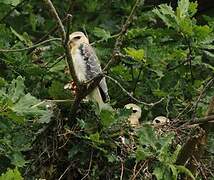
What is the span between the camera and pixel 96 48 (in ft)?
21.1

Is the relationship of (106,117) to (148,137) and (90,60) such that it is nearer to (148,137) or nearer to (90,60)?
(148,137)

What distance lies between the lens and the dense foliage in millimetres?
4875

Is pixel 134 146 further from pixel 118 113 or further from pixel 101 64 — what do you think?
pixel 101 64

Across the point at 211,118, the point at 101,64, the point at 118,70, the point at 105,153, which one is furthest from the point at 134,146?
the point at 101,64

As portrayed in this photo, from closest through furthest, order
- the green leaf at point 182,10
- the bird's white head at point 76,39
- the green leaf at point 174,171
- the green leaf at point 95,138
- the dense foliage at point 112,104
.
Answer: the green leaf at point 174,171
the dense foliage at point 112,104
the green leaf at point 95,138
the green leaf at point 182,10
the bird's white head at point 76,39

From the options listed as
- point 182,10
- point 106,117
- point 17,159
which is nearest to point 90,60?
point 182,10

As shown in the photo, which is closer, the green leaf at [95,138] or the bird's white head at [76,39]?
the green leaf at [95,138]

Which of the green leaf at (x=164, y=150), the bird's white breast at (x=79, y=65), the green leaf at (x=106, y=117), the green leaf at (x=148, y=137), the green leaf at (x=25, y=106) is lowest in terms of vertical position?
the bird's white breast at (x=79, y=65)

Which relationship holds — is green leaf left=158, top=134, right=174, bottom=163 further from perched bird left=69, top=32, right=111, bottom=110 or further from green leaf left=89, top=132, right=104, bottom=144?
perched bird left=69, top=32, right=111, bottom=110

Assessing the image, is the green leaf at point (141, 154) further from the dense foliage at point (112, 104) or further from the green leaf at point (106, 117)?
the green leaf at point (106, 117)

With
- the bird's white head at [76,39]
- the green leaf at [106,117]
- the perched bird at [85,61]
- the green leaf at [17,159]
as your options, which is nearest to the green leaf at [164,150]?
the green leaf at [106,117]

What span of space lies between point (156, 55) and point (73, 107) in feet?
4.01

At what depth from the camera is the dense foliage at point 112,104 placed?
192 inches

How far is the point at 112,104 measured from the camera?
5.82 metres
